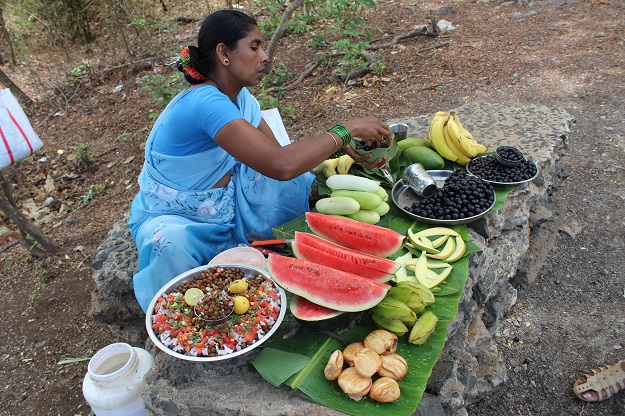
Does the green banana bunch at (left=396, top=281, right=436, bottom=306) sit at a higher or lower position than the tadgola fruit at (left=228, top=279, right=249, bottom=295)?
lower

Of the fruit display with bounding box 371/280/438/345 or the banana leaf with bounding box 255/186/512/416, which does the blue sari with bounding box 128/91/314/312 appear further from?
the fruit display with bounding box 371/280/438/345

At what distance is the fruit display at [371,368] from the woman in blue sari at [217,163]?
1.07m

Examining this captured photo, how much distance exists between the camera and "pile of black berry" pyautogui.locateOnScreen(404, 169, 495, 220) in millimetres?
2961

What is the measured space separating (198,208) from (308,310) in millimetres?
1314

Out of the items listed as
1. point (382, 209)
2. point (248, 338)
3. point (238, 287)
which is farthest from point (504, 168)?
point (248, 338)

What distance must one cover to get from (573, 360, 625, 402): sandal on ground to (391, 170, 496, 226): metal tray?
1234mm

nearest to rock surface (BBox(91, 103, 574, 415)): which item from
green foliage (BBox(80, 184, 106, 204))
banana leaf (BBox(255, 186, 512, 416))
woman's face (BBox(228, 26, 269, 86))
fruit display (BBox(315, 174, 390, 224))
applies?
banana leaf (BBox(255, 186, 512, 416))

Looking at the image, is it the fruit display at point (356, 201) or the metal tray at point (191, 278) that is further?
the fruit display at point (356, 201)

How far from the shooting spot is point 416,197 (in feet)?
11.0

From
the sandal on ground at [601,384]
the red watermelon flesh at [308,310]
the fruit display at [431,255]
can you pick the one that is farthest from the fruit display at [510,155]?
the red watermelon flesh at [308,310]

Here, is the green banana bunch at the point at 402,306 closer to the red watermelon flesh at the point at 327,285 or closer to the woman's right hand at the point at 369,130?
the red watermelon flesh at the point at 327,285

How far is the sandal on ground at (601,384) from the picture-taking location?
291 centimetres

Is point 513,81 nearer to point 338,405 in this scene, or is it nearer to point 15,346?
point 338,405

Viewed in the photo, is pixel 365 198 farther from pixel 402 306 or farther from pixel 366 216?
pixel 402 306
